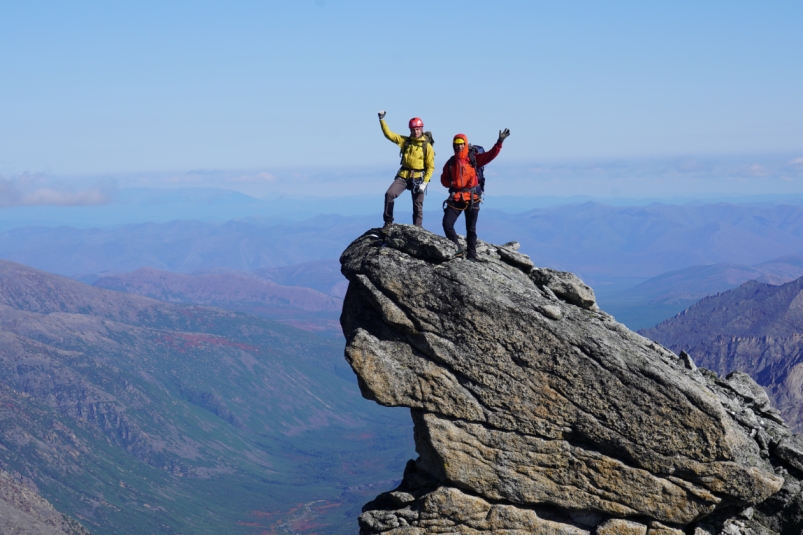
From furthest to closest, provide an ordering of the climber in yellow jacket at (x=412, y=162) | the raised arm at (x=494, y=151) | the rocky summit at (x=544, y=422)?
the climber in yellow jacket at (x=412, y=162), the raised arm at (x=494, y=151), the rocky summit at (x=544, y=422)

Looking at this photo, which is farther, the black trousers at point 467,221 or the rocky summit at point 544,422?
the black trousers at point 467,221

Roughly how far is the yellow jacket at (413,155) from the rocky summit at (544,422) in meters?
4.84

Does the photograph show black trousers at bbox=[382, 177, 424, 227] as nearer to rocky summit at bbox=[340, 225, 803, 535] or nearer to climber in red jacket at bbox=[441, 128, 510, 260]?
climber in red jacket at bbox=[441, 128, 510, 260]

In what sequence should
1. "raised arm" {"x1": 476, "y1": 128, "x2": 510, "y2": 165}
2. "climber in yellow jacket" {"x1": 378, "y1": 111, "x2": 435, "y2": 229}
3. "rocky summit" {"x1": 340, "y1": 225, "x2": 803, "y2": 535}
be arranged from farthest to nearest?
"climber in yellow jacket" {"x1": 378, "y1": 111, "x2": 435, "y2": 229} → "raised arm" {"x1": 476, "y1": 128, "x2": 510, "y2": 165} → "rocky summit" {"x1": 340, "y1": 225, "x2": 803, "y2": 535}

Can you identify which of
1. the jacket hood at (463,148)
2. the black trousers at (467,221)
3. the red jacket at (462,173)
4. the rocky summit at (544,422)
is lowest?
the rocky summit at (544,422)

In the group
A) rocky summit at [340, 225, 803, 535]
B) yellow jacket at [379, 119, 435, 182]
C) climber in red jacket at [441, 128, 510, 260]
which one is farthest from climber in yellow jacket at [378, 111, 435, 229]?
rocky summit at [340, 225, 803, 535]

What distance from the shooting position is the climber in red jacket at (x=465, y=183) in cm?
3441

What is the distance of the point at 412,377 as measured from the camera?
3262 centimetres

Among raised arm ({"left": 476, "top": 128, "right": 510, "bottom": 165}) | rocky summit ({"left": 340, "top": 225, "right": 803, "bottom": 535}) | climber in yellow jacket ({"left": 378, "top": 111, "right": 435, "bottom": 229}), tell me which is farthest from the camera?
climber in yellow jacket ({"left": 378, "top": 111, "right": 435, "bottom": 229})

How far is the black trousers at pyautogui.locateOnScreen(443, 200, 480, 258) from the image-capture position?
34406mm

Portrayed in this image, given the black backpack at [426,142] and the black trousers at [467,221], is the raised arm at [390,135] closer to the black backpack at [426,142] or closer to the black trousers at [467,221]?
the black backpack at [426,142]

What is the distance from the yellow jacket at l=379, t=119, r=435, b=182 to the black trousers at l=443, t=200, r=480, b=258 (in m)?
2.17

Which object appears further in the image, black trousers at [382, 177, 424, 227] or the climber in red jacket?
black trousers at [382, 177, 424, 227]

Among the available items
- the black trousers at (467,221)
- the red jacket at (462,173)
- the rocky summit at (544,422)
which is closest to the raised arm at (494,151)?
the red jacket at (462,173)
